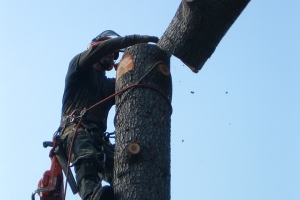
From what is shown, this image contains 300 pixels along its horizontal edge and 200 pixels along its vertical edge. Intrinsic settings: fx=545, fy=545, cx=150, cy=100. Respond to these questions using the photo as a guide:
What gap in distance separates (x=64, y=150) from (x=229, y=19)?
1.64 meters

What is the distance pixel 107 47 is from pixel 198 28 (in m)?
1.12

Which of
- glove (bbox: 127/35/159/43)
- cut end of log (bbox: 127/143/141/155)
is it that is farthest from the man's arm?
cut end of log (bbox: 127/143/141/155)

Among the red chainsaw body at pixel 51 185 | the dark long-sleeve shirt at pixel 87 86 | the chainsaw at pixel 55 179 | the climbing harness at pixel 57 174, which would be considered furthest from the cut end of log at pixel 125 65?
the red chainsaw body at pixel 51 185

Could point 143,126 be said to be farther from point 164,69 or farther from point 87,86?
point 87,86

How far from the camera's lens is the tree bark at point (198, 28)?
3410mm

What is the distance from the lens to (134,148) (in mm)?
3221

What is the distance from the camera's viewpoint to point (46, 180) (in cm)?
400

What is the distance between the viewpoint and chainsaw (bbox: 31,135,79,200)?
3939mm

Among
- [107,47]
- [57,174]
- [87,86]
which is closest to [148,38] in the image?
[107,47]

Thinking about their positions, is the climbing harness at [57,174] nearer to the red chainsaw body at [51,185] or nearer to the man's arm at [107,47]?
the red chainsaw body at [51,185]

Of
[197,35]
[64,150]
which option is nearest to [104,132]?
[64,150]

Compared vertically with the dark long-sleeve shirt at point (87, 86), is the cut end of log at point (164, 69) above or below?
below

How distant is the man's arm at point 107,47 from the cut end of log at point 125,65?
562mm

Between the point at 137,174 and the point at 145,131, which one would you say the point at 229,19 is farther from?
the point at 137,174
